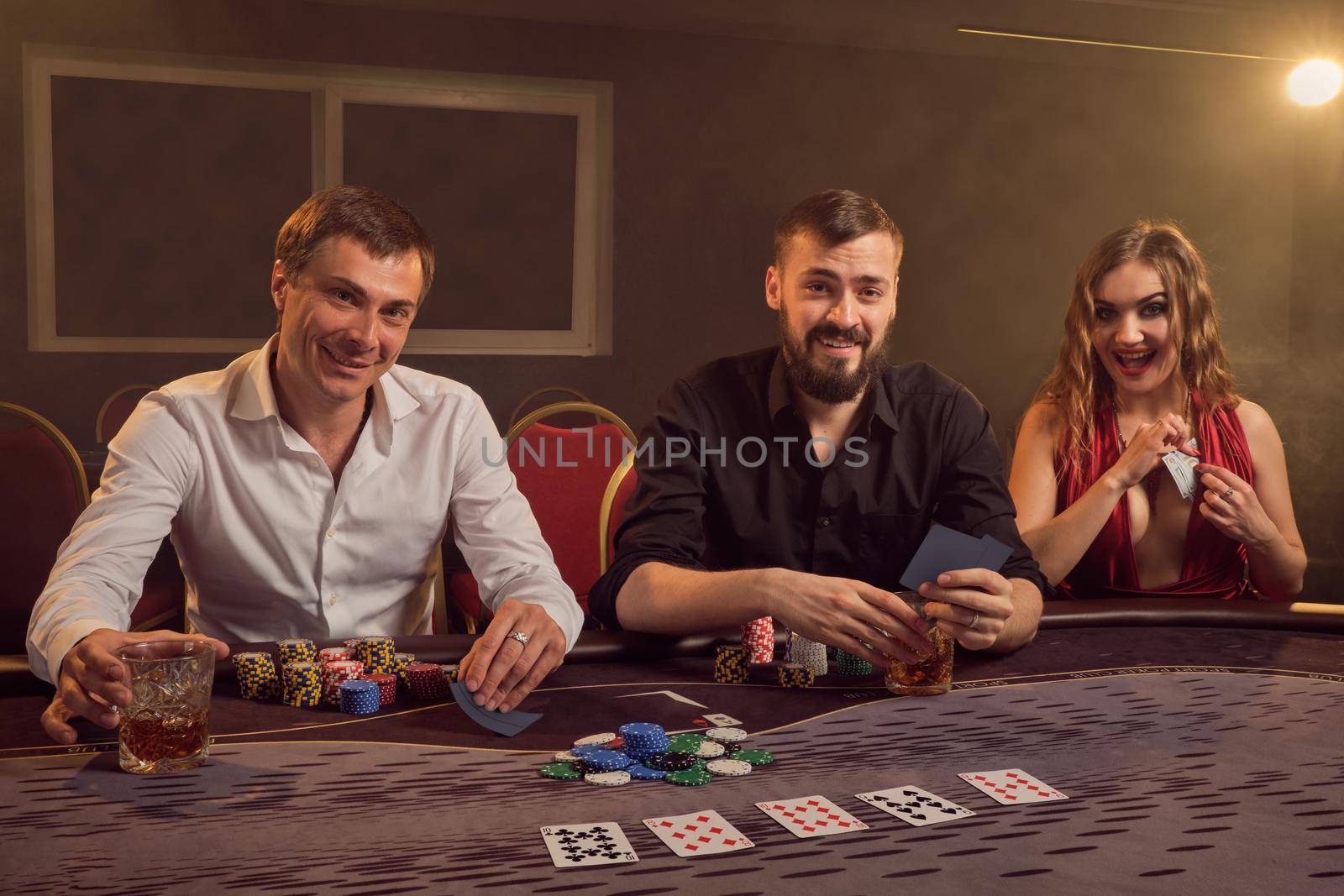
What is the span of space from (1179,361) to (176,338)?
3689 millimetres

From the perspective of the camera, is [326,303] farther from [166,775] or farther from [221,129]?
[221,129]

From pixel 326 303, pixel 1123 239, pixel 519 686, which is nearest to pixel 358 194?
pixel 326 303

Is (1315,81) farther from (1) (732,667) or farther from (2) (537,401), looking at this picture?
(1) (732,667)

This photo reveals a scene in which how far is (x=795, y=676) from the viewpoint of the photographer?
1361 millimetres

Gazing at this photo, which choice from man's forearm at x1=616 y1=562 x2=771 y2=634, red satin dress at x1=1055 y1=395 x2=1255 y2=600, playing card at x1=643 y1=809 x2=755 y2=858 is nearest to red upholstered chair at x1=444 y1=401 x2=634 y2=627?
red satin dress at x1=1055 y1=395 x2=1255 y2=600

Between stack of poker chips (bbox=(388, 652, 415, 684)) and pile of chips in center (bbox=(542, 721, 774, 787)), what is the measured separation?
298 millimetres

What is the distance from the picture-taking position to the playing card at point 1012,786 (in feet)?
3.27

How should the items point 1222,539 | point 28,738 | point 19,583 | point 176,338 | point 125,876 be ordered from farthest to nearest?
1. point 176,338
2. point 19,583
3. point 1222,539
4. point 28,738
5. point 125,876

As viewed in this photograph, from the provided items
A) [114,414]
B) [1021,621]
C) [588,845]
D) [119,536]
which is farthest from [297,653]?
[114,414]

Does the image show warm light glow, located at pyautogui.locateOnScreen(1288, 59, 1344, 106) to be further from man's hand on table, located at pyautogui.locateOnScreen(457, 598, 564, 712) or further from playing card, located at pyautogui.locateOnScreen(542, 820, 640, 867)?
playing card, located at pyautogui.locateOnScreen(542, 820, 640, 867)

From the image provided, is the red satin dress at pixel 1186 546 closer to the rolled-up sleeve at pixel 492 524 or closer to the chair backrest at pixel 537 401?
the rolled-up sleeve at pixel 492 524

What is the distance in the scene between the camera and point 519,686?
50.4 inches

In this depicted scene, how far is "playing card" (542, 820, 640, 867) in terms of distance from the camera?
86 cm

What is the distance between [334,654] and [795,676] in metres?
0.58
